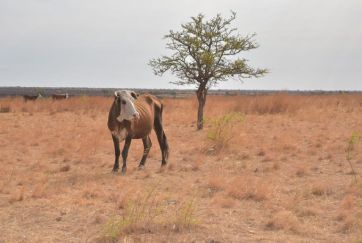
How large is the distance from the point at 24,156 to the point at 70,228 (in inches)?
295

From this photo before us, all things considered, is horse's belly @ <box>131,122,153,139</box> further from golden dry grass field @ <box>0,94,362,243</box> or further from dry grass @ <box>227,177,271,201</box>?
dry grass @ <box>227,177,271,201</box>

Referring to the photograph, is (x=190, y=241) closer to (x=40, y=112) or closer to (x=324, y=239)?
(x=324, y=239)

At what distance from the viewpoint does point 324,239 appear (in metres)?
6.28

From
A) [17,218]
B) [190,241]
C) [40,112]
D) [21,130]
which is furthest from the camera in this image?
[40,112]

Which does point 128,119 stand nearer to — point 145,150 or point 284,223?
point 145,150

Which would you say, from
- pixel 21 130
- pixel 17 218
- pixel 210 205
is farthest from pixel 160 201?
pixel 21 130

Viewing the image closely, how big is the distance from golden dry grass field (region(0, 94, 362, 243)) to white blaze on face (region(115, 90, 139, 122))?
1306 millimetres

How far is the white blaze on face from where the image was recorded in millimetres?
10594

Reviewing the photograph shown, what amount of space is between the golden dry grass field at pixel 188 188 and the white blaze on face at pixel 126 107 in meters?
1.31

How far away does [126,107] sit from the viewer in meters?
10.7

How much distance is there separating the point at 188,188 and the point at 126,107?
2463 mm

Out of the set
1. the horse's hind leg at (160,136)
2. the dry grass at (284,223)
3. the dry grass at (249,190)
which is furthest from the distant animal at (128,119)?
the dry grass at (284,223)

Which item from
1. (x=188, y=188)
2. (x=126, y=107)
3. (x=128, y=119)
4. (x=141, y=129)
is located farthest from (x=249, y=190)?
(x=141, y=129)

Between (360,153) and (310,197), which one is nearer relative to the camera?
(310,197)
